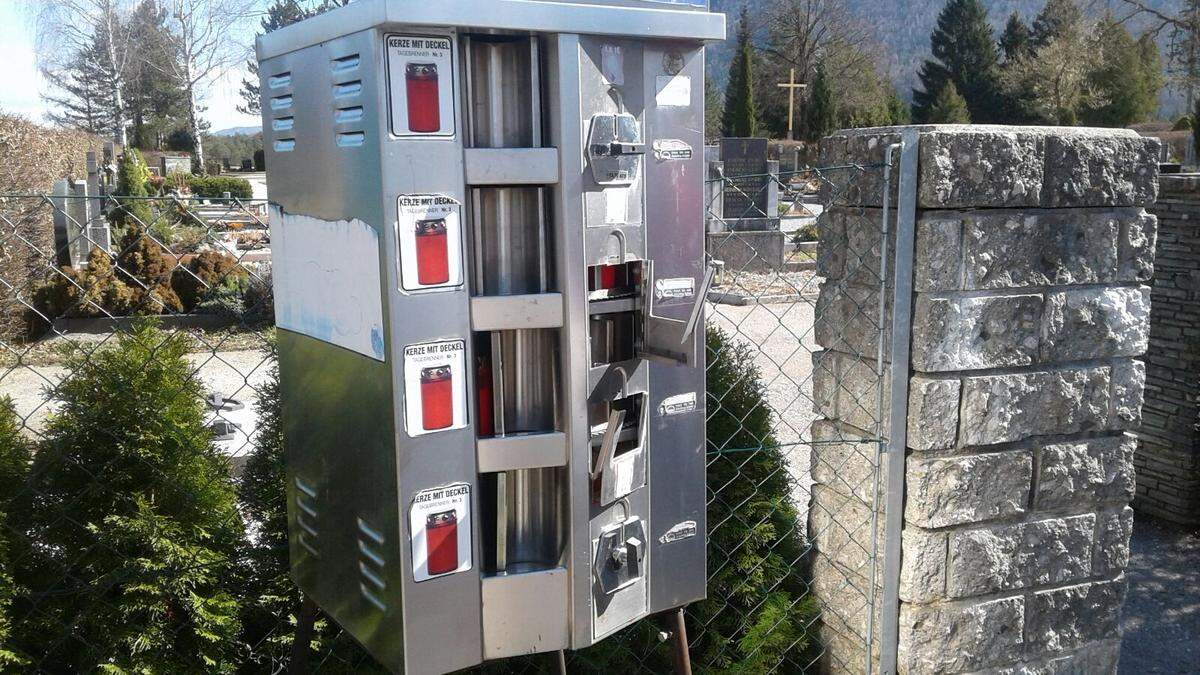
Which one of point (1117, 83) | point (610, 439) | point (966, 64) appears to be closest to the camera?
point (610, 439)

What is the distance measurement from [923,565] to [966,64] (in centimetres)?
5309

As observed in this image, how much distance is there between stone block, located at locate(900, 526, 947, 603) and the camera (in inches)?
113

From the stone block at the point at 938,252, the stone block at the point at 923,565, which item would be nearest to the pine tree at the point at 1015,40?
the stone block at the point at 938,252

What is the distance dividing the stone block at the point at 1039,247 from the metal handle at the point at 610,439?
1327mm

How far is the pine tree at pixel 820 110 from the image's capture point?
→ 1741 inches

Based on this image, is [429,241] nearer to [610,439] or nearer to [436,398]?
[436,398]

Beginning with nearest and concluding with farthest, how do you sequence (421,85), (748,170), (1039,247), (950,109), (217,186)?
1. (421,85)
2. (1039,247)
3. (748,170)
4. (217,186)
5. (950,109)

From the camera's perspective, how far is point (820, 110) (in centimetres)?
4438

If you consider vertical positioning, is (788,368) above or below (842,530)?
below

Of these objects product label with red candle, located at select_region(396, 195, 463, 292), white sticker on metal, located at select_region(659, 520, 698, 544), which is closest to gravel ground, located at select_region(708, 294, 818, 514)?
white sticker on metal, located at select_region(659, 520, 698, 544)

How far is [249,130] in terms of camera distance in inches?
2087

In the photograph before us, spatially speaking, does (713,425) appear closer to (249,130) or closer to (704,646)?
(704,646)

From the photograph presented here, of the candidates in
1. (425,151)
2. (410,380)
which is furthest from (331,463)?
(425,151)

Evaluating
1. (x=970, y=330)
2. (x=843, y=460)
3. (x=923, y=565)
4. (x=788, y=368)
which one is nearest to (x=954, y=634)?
(x=923, y=565)
